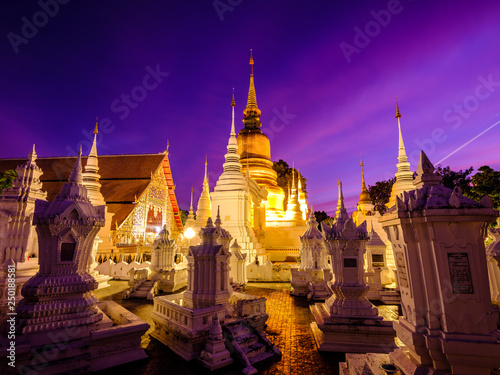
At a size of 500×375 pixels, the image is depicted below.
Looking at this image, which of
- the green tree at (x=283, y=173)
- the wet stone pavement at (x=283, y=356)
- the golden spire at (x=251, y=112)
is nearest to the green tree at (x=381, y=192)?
the green tree at (x=283, y=173)

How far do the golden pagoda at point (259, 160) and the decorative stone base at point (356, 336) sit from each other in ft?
72.7

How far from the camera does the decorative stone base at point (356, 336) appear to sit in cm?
619

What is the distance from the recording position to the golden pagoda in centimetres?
2995

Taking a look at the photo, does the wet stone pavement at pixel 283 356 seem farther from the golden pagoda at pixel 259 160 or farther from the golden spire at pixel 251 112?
the golden spire at pixel 251 112

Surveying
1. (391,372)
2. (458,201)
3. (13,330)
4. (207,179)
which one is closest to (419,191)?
(458,201)

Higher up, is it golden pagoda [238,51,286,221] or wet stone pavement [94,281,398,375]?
golden pagoda [238,51,286,221]

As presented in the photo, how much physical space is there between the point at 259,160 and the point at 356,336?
25.5 m

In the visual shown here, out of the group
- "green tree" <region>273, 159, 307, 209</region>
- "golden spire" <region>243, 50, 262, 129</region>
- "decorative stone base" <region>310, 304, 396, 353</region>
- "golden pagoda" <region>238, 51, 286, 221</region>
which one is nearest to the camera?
"decorative stone base" <region>310, 304, 396, 353</region>

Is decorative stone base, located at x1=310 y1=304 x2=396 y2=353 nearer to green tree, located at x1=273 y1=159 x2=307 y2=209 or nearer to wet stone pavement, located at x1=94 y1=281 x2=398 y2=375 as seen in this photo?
wet stone pavement, located at x1=94 y1=281 x2=398 y2=375

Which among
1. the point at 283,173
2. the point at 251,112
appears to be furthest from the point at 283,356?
the point at 283,173

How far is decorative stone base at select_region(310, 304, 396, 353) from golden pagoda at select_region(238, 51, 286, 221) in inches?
872

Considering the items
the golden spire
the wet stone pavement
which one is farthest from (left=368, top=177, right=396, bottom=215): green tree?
the wet stone pavement

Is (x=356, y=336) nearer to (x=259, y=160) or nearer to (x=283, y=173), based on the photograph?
(x=259, y=160)

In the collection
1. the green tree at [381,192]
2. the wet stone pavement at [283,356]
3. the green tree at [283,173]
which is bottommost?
the wet stone pavement at [283,356]
